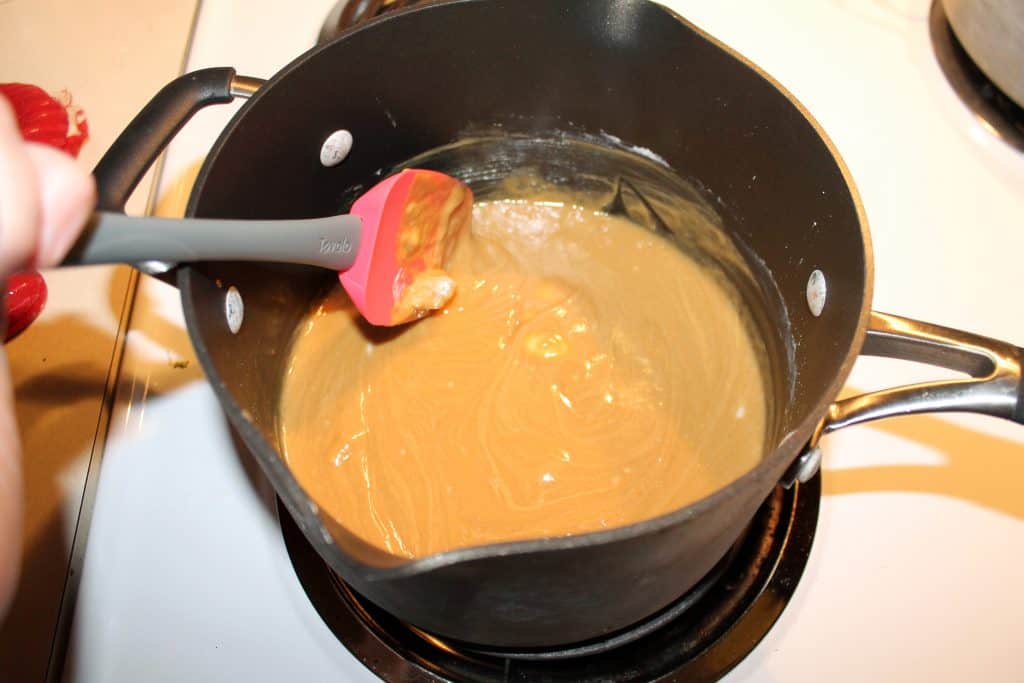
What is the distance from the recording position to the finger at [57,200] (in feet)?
1.97

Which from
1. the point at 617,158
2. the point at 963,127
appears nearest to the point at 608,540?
the point at 617,158

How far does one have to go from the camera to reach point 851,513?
3.56ft

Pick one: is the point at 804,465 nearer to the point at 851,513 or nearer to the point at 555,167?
the point at 851,513

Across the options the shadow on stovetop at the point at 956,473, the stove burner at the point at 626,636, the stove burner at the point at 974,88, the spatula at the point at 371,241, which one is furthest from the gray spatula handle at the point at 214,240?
the stove burner at the point at 974,88

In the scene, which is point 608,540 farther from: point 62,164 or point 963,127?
point 963,127

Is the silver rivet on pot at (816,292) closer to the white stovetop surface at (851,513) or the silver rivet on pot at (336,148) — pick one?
the white stovetop surface at (851,513)

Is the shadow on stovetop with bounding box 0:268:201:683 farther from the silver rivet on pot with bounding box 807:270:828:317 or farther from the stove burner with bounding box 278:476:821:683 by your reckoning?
the silver rivet on pot with bounding box 807:270:828:317

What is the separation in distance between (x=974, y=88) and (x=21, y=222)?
4.70 feet

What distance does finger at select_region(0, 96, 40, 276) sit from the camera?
0.56m

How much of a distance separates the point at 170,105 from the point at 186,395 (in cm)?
41

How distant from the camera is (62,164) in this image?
0.61 m

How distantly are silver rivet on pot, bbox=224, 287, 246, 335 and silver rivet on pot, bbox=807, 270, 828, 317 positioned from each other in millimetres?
739

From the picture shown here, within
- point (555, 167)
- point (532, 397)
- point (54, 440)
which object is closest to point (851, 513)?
point (532, 397)

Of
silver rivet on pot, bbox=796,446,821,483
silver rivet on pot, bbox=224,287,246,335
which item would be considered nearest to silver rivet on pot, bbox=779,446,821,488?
silver rivet on pot, bbox=796,446,821,483
